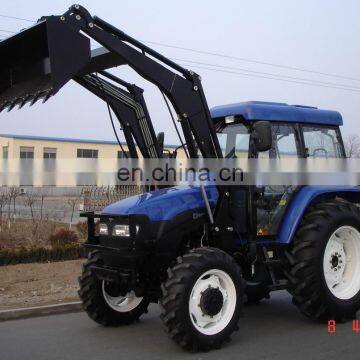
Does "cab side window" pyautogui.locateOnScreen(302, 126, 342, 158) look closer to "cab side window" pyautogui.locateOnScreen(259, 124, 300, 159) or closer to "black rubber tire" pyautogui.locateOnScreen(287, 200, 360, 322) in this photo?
"cab side window" pyautogui.locateOnScreen(259, 124, 300, 159)

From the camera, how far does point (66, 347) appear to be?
19.8 feet

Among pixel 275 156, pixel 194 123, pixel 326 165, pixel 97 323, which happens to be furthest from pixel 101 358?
pixel 326 165

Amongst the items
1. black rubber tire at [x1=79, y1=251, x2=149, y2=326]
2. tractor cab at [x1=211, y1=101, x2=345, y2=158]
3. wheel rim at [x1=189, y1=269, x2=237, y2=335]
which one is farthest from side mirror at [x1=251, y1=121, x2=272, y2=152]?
black rubber tire at [x1=79, y1=251, x2=149, y2=326]

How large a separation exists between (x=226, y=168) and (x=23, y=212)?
46.0 feet

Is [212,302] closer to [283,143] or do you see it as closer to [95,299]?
[95,299]

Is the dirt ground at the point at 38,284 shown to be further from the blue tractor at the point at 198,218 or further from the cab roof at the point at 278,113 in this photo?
the cab roof at the point at 278,113

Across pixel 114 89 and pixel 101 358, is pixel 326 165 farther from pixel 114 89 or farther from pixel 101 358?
pixel 101 358

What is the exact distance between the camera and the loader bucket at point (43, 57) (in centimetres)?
530

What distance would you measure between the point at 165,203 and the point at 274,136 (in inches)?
67.5

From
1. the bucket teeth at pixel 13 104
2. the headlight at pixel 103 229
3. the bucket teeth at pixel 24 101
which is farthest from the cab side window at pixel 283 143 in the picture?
the bucket teeth at pixel 13 104

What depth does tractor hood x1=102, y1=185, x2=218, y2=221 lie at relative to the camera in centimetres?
606

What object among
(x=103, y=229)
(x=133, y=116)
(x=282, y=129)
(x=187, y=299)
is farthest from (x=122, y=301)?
(x=282, y=129)

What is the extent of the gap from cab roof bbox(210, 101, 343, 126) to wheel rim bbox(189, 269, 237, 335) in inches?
80.0

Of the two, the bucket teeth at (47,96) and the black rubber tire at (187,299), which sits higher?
the bucket teeth at (47,96)
